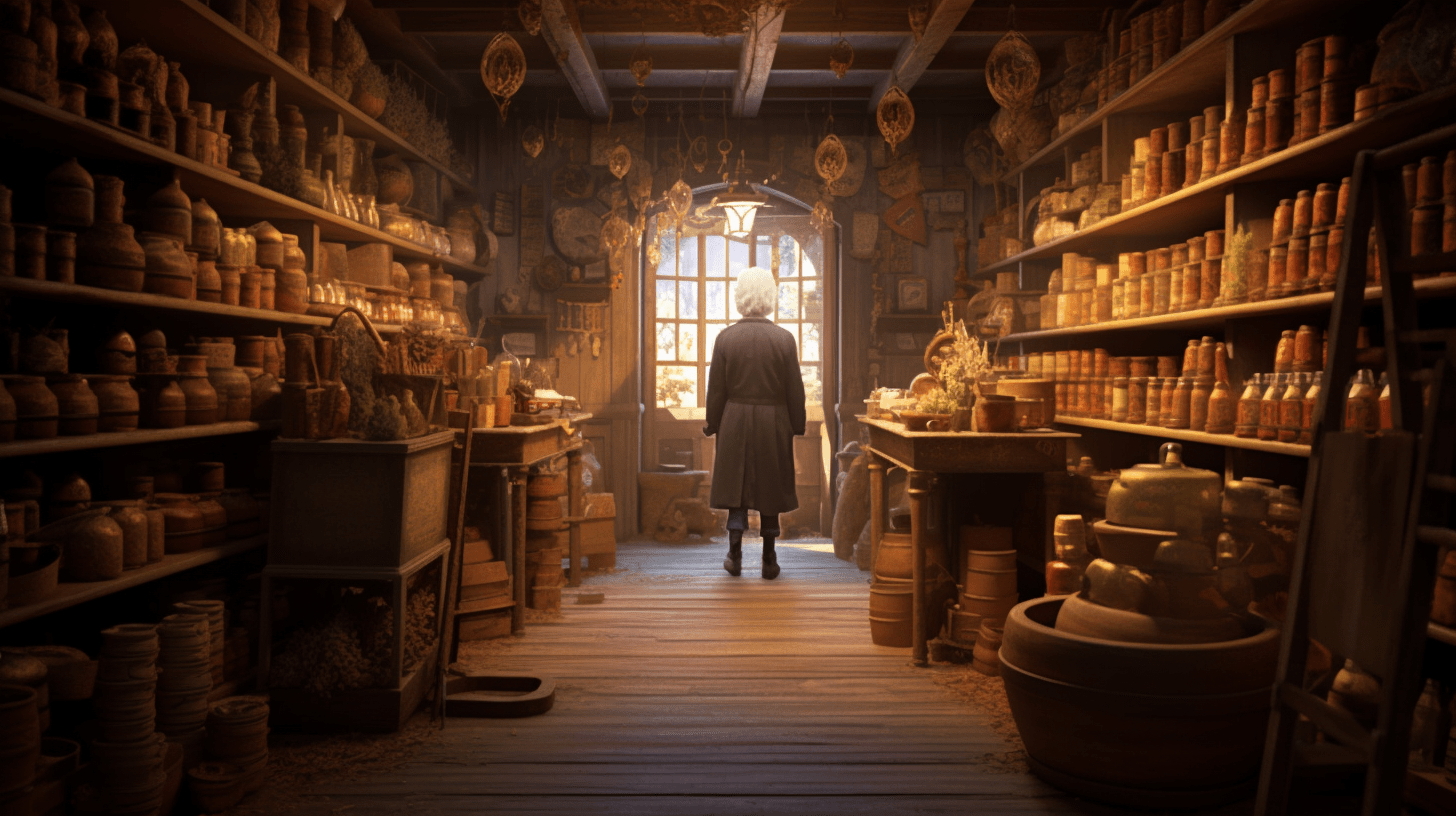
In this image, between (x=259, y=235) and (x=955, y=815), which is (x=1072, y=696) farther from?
(x=259, y=235)

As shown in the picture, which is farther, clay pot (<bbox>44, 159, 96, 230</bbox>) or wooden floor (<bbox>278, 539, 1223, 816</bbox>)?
clay pot (<bbox>44, 159, 96, 230</bbox>)

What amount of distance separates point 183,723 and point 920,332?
647 cm

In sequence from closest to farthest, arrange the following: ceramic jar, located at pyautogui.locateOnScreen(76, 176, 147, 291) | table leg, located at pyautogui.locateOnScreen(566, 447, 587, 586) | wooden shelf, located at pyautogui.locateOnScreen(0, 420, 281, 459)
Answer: wooden shelf, located at pyautogui.locateOnScreen(0, 420, 281, 459) < ceramic jar, located at pyautogui.locateOnScreen(76, 176, 147, 291) < table leg, located at pyautogui.locateOnScreen(566, 447, 587, 586)

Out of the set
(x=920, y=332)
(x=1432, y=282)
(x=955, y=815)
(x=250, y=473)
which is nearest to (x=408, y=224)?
(x=250, y=473)

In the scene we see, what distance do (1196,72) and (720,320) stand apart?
4992 millimetres

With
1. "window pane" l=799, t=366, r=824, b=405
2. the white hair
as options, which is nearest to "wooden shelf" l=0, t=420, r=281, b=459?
the white hair

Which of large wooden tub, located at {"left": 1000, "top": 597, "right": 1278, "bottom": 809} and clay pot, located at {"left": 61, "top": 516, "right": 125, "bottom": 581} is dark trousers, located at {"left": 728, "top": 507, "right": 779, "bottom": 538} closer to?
large wooden tub, located at {"left": 1000, "top": 597, "right": 1278, "bottom": 809}

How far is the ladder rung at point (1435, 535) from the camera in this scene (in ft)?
5.88

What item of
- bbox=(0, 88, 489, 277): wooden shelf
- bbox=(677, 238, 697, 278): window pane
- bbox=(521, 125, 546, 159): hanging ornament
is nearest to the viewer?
bbox=(0, 88, 489, 277): wooden shelf

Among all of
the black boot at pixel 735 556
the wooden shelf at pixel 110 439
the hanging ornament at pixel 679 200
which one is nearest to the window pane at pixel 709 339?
the hanging ornament at pixel 679 200

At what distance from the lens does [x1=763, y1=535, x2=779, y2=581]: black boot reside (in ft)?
21.3

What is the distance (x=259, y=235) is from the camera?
4.38 meters

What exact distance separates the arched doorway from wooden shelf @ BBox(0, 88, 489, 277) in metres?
3.31

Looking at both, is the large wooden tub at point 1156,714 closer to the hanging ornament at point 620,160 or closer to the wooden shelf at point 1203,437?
the wooden shelf at point 1203,437
